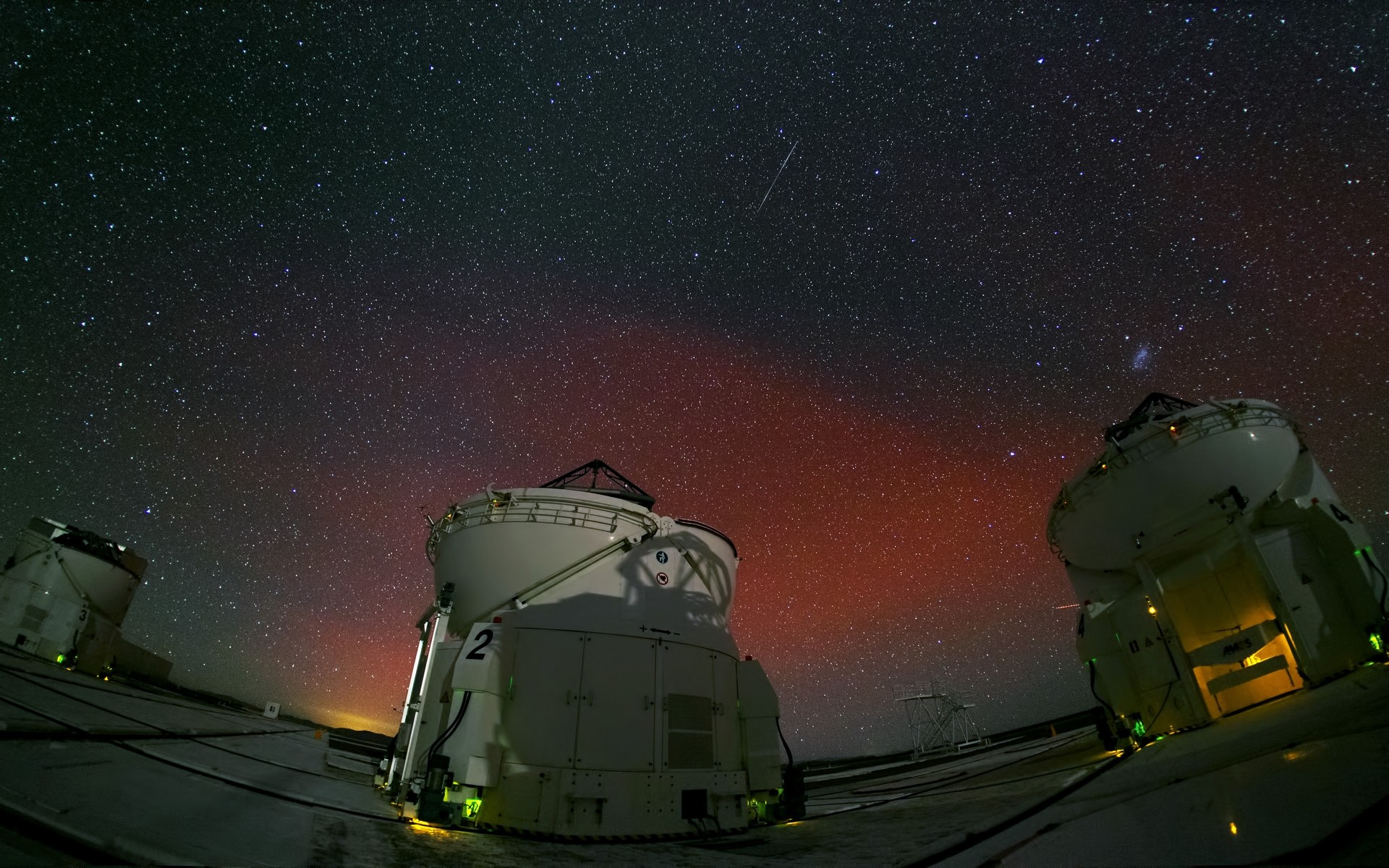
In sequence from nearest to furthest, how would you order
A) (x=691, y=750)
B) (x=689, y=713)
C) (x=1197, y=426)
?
(x=691, y=750) < (x=689, y=713) < (x=1197, y=426)

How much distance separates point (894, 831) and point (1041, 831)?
3.77 meters

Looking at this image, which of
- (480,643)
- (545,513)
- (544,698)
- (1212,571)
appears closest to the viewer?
(544,698)

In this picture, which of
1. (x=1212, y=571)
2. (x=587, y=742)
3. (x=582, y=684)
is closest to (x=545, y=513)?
(x=582, y=684)

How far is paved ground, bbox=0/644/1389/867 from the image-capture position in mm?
2596

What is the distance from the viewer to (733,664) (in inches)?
480

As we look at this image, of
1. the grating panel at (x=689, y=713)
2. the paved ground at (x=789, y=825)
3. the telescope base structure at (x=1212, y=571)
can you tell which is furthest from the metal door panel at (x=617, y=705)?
the telescope base structure at (x=1212, y=571)

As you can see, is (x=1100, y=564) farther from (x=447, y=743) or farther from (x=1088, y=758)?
(x=447, y=743)

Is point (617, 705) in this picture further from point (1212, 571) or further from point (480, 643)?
point (1212, 571)

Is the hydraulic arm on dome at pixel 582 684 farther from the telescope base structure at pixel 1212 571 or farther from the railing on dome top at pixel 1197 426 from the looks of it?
the railing on dome top at pixel 1197 426

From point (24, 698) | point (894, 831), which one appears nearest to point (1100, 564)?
point (894, 831)

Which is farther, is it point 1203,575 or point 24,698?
point 1203,575

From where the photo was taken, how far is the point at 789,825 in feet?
34.6

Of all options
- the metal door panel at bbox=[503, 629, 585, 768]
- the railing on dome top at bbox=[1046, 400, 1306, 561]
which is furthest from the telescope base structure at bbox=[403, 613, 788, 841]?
the railing on dome top at bbox=[1046, 400, 1306, 561]

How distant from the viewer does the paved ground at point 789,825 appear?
2.60m
